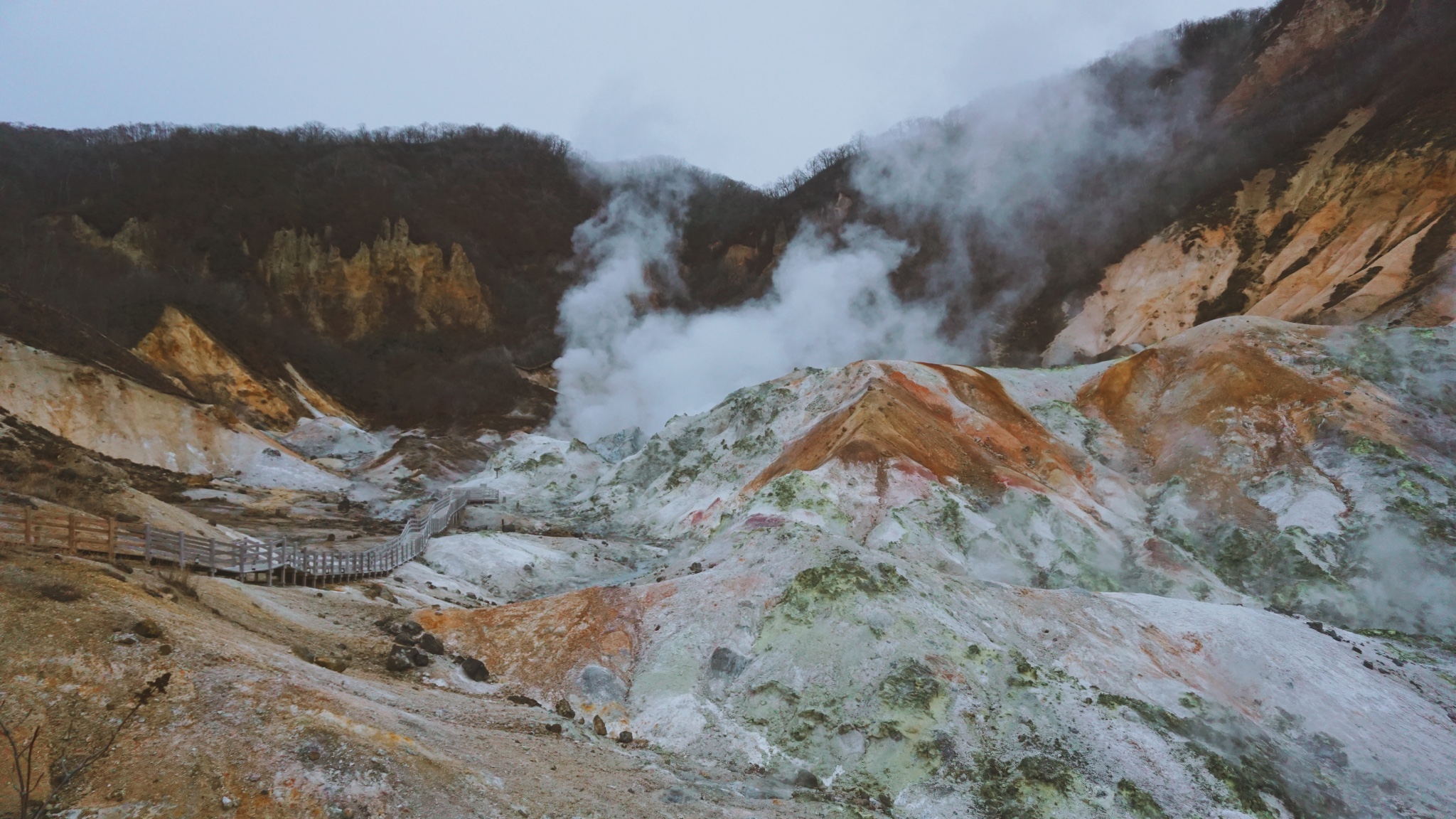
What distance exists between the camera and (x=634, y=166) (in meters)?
111

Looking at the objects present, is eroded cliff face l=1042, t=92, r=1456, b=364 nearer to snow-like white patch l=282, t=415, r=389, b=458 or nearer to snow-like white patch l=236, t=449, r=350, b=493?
snow-like white patch l=236, t=449, r=350, b=493

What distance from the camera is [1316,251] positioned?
42.2 metres

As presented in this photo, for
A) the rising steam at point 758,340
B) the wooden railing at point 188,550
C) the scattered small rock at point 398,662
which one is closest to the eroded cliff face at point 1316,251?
the rising steam at point 758,340

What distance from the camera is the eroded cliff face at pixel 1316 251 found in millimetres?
33688

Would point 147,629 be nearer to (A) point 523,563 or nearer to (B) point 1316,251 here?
(A) point 523,563

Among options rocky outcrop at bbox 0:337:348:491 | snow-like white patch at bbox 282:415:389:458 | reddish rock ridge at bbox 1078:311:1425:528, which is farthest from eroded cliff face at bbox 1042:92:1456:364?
snow-like white patch at bbox 282:415:389:458

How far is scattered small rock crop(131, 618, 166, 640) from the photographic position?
9.13 m

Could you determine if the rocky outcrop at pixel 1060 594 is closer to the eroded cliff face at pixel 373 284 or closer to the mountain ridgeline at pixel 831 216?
the mountain ridgeline at pixel 831 216

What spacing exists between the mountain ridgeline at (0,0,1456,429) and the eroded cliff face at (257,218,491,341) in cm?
23

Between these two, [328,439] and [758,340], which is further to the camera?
[758,340]

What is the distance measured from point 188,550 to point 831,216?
75.0m

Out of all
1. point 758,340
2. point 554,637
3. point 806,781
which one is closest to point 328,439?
point 758,340

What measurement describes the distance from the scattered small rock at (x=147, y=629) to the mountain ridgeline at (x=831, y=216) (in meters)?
37.5

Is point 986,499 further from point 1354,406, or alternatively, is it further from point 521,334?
point 521,334
